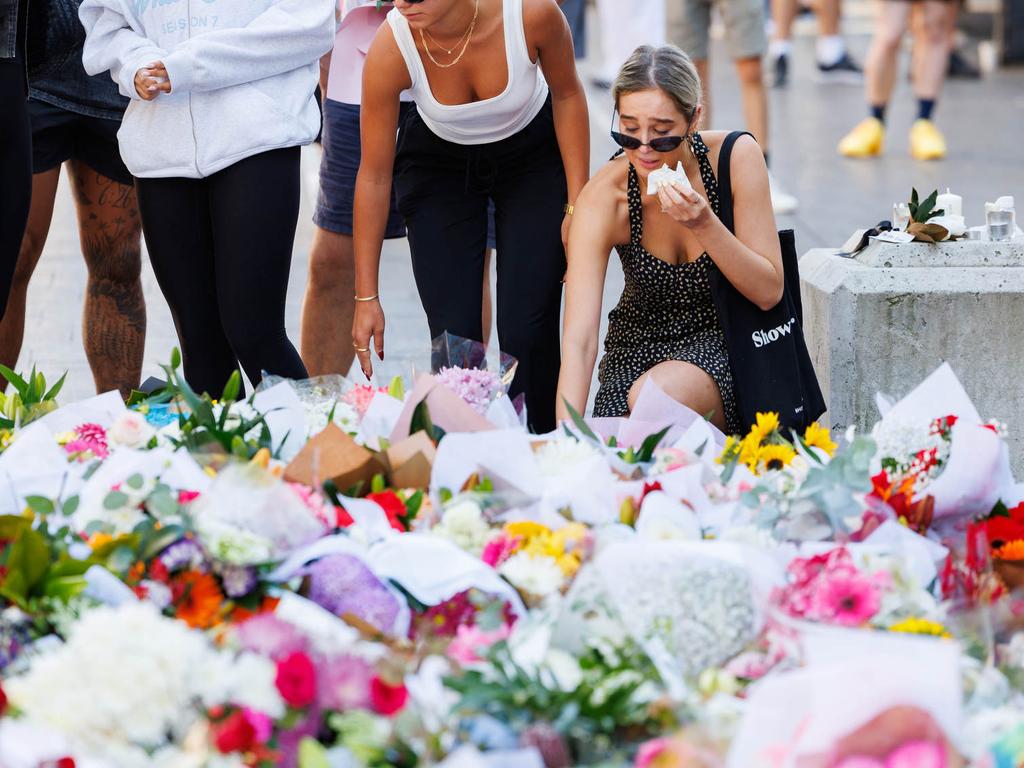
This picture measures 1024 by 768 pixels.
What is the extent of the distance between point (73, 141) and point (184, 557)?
232 cm

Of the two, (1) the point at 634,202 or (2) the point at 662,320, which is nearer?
(1) the point at 634,202

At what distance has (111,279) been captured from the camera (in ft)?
13.0

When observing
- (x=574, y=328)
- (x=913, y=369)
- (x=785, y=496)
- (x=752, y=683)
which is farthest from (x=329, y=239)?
(x=752, y=683)

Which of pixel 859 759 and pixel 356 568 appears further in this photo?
pixel 356 568

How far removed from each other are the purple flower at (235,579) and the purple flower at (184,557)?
0.09 feet

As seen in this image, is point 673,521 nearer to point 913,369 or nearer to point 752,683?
point 752,683

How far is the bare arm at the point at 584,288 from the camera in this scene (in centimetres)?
297

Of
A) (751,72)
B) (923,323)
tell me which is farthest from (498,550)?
(751,72)

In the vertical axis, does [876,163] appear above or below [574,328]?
below

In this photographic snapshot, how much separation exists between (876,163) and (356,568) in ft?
21.7

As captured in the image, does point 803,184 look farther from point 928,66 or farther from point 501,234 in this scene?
point 501,234

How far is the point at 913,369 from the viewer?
3.32 meters

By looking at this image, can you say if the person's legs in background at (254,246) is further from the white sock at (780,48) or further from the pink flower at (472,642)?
the white sock at (780,48)

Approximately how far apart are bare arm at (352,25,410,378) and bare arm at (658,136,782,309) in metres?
0.74
